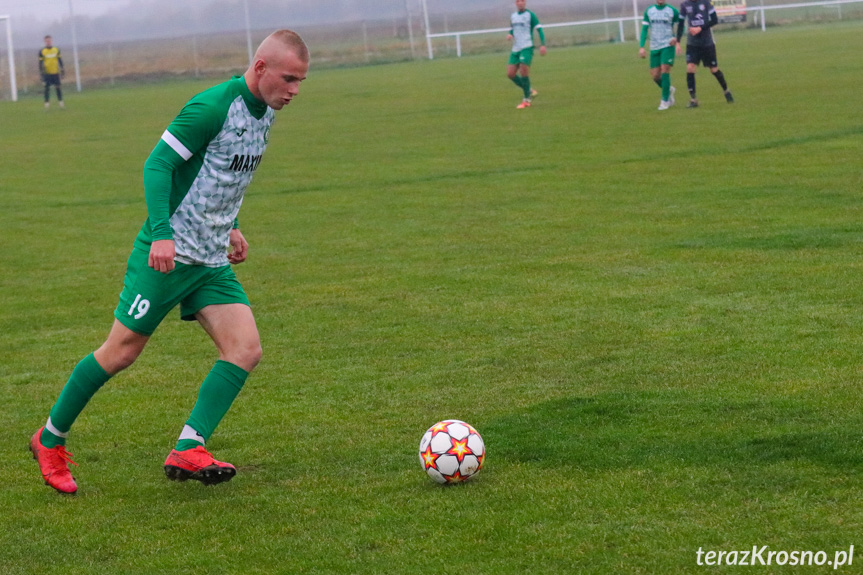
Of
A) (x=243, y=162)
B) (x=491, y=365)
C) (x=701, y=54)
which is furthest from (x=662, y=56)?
(x=243, y=162)

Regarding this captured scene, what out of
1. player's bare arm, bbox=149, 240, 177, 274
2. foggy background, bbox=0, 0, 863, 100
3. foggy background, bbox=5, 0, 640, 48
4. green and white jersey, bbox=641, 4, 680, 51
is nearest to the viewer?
player's bare arm, bbox=149, 240, 177, 274

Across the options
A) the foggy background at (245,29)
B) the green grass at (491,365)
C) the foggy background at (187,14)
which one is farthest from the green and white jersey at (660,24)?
the foggy background at (187,14)

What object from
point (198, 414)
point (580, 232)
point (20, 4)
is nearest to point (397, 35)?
point (20, 4)

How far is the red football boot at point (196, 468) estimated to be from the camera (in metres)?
5.06

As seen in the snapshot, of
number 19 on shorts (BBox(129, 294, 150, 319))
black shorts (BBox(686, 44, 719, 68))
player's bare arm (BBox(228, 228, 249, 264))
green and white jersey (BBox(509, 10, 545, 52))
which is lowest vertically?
number 19 on shorts (BBox(129, 294, 150, 319))

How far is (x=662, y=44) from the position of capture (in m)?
22.1

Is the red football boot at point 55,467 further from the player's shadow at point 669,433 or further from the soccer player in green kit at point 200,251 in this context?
the player's shadow at point 669,433

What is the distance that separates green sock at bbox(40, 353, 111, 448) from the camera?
5.28 m

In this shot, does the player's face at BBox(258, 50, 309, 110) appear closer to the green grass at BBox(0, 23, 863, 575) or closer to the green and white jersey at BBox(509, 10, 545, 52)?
the green grass at BBox(0, 23, 863, 575)

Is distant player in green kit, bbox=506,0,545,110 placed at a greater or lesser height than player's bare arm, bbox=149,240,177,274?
greater

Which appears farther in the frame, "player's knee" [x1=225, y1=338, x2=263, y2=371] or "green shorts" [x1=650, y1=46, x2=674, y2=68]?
"green shorts" [x1=650, y1=46, x2=674, y2=68]

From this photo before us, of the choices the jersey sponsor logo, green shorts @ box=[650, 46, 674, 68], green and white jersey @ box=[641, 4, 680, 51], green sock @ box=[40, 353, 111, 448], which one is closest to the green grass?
green sock @ box=[40, 353, 111, 448]

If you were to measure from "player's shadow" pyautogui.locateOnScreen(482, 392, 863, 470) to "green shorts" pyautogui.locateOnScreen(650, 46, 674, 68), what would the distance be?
16.5m

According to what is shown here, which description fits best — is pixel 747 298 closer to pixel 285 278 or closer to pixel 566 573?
pixel 285 278
